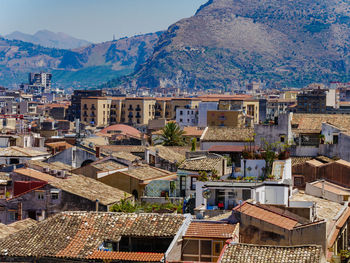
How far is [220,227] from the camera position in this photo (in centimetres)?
2183

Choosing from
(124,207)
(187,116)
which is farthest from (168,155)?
(187,116)

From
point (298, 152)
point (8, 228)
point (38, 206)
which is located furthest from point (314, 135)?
point (8, 228)

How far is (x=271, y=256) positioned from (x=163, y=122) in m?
106

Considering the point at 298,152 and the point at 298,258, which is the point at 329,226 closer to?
the point at 298,258

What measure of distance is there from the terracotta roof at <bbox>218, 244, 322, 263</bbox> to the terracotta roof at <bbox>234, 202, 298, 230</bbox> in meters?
2.16

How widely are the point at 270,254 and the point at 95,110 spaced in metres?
Answer: 175

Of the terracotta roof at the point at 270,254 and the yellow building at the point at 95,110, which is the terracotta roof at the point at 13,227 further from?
the yellow building at the point at 95,110

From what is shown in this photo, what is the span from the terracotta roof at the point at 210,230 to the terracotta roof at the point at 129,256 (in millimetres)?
1302

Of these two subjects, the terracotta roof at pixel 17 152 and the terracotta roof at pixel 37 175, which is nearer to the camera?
the terracotta roof at pixel 37 175

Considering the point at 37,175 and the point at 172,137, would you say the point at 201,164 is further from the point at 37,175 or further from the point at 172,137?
the point at 172,137

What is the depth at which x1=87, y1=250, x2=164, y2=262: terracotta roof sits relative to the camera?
20.6 meters

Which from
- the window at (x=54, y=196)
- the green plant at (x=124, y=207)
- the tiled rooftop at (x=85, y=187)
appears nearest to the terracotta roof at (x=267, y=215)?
the green plant at (x=124, y=207)

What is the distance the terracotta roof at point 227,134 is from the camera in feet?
167

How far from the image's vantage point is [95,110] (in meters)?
193
